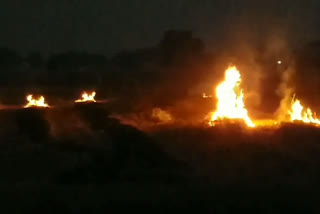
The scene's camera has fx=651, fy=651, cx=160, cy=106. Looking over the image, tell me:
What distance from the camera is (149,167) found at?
1966 cm

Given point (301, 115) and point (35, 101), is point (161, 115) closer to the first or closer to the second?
point (301, 115)

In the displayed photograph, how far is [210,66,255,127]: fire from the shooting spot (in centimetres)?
3215

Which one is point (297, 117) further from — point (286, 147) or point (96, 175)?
point (96, 175)

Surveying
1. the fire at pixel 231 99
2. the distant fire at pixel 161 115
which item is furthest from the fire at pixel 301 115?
the distant fire at pixel 161 115

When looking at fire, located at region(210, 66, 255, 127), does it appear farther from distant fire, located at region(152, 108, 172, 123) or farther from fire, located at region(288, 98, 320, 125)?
distant fire, located at region(152, 108, 172, 123)

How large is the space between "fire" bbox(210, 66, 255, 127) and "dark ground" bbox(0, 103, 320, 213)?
4.18 meters

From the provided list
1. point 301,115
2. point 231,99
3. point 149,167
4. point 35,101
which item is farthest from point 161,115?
point 149,167

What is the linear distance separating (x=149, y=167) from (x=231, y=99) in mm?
14150

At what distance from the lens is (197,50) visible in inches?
2329

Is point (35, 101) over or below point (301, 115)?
over

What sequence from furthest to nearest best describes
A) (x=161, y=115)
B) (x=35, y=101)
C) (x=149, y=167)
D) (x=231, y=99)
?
1. (x=35, y=101)
2. (x=161, y=115)
3. (x=231, y=99)
4. (x=149, y=167)

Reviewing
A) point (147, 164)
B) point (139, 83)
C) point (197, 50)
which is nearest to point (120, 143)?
point (147, 164)

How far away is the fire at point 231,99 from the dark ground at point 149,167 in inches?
164

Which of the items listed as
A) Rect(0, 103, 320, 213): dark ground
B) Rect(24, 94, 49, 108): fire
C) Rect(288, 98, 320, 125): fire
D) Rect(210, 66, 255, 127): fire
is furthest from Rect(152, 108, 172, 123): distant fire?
Rect(24, 94, 49, 108): fire
